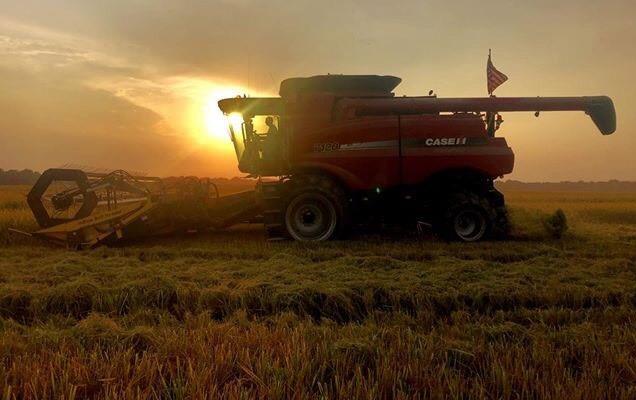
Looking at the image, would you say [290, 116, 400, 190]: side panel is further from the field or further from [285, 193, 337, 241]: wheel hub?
the field

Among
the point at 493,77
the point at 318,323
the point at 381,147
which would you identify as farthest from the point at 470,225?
the point at 318,323

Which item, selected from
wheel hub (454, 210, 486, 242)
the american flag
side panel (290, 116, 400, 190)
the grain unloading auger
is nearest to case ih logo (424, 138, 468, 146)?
side panel (290, 116, 400, 190)

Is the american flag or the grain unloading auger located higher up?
the american flag

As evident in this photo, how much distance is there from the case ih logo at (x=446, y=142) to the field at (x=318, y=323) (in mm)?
2245

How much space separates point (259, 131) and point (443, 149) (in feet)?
12.2

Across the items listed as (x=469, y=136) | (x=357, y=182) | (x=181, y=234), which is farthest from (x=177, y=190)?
(x=469, y=136)

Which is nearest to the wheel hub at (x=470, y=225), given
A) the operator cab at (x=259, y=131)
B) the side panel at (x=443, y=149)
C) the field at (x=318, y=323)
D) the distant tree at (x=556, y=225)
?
the side panel at (x=443, y=149)

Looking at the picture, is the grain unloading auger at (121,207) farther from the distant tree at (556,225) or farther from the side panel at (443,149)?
the distant tree at (556,225)

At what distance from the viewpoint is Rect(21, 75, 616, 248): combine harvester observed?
9.08 meters

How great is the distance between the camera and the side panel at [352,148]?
30.0 ft

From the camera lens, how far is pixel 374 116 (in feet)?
30.5

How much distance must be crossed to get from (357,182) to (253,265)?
352cm

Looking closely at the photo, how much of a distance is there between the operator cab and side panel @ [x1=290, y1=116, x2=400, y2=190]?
474 millimetres

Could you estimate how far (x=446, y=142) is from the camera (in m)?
9.26
